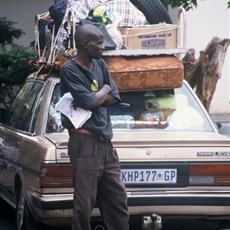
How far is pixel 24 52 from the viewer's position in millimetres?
13969

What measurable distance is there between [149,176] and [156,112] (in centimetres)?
101

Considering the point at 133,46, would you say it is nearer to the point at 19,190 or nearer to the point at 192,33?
the point at 19,190

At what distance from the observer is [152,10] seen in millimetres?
8273

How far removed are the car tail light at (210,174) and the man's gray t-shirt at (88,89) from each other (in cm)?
84

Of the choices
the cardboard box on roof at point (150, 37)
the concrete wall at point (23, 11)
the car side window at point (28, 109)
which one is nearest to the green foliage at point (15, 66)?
the concrete wall at point (23, 11)

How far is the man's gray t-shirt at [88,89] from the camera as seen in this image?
6.00 m

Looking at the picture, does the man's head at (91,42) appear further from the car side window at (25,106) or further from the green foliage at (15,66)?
the green foliage at (15,66)

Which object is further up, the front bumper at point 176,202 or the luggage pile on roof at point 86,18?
the luggage pile on roof at point 86,18

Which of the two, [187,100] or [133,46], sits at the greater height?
[133,46]

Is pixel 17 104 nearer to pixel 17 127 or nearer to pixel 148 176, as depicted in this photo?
pixel 17 127

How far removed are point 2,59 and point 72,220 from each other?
8.27 m

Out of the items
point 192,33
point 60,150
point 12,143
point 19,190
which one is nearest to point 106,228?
point 60,150

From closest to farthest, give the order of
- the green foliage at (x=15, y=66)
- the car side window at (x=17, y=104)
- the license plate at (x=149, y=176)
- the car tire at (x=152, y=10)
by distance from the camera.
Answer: the license plate at (x=149, y=176), the car tire at (x=152, y=10), the car side window at (x=17, y=104), the green foliage at (x=15, y=66)

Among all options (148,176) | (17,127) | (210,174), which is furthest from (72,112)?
(17,127)
